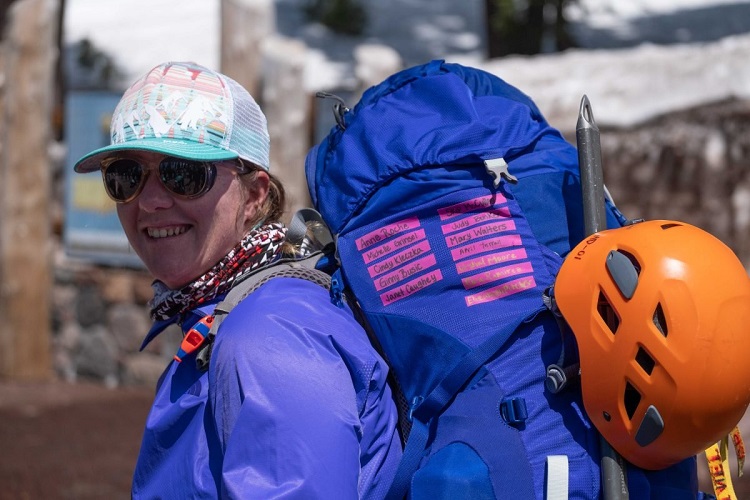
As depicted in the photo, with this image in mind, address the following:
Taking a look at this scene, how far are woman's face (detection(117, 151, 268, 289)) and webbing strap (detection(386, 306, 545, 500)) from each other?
0.55m

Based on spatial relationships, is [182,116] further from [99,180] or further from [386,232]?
[99,180]

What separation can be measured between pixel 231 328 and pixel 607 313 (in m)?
0.68

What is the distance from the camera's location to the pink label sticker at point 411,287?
1913mm

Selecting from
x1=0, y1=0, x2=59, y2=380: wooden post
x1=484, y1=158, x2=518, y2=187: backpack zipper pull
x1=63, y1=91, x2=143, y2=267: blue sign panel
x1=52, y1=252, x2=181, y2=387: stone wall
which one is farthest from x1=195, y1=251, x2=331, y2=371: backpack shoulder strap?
x1=0, y1=0, x2=59, y2=380: wooden post

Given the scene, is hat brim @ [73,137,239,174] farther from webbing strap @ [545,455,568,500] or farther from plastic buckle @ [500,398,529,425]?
webbing strap @ [545,455,568,500]

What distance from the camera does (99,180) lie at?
298 inches

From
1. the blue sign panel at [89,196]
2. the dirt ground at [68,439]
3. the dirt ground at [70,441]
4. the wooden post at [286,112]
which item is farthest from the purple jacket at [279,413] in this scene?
the blue sign panel at [89,196]

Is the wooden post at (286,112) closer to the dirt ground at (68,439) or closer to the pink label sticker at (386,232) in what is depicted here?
the dirt ground at (68,439)

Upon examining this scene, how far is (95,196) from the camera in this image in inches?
300

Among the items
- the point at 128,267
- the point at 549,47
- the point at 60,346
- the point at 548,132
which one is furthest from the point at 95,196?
the point at 549,47

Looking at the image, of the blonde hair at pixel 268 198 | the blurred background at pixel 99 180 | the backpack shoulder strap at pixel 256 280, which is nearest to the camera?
the backpack shoulder strap at pixel 256 280

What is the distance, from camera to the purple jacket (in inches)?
65.2

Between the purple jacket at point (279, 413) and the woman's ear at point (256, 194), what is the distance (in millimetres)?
285

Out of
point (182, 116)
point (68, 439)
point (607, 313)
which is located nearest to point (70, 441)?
point (68, 439)
